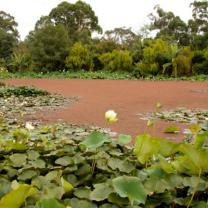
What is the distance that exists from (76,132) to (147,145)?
122 inches

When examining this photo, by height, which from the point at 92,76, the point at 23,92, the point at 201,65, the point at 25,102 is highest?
the point at 201,65

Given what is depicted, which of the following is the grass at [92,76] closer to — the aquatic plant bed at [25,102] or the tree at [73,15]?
the aquatic plant bed at [25,102]

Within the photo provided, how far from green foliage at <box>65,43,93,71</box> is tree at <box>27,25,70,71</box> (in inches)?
23.7

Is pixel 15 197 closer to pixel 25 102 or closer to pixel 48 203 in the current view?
pixel 48 203

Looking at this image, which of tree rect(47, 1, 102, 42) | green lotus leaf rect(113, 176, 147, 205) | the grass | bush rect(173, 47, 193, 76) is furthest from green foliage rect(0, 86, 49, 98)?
tree rect(47, 1, 102, 42)

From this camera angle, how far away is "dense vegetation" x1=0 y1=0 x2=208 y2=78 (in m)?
18.8

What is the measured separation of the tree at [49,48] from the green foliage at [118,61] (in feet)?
7.70

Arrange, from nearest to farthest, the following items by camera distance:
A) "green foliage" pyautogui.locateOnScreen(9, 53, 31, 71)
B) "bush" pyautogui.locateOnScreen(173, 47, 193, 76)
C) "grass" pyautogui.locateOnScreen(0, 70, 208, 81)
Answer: "grass" pyautogui.locateOnScreen(0, 70, 208, 81) → "bush" pyautogui.locateOnScreen(173, 47, 193, 76) → "green foliage" pyautogui.locateOnScreen(9, 53, 31, 71)

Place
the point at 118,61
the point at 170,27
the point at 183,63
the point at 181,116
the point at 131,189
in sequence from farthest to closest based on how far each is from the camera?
the point at 170,27 → the point at 118,61 → the point at 183,63 → the point at 181,116 → the point at 131,189

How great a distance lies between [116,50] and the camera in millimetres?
21938

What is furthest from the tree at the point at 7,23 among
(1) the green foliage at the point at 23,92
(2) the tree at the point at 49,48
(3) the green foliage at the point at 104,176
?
(3) the green foliage at the point at 104,176

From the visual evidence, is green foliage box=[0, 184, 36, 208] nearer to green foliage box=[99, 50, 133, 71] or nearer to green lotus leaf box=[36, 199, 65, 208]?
green lotus leaf box=[36, 199, 65, 208]

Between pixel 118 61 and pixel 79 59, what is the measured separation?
7.07 ft

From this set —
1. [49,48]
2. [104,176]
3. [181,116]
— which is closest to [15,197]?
[104,176]
